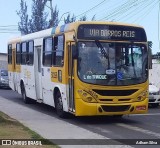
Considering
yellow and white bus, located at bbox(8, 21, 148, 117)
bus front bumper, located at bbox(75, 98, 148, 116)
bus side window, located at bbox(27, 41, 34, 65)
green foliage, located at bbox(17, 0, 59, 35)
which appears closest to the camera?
bus front bumper, located at bbox(75, 98, 148, 116)

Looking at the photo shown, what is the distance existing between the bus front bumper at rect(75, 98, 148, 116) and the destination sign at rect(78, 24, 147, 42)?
6.61 ft

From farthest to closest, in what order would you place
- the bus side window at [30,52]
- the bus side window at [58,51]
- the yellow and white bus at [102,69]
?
the bus side window at [30,52] → the bus side window at [58,51] → the yellow and white bus at [102,69]

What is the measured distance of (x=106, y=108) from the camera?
13.5 m

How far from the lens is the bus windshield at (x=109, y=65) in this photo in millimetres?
13469

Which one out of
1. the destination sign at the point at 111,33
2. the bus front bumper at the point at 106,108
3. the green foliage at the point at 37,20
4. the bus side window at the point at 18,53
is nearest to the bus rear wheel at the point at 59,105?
the bus front bumper at the point at 106,108

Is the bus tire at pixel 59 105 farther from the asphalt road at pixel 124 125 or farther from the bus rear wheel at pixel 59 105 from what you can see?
the asphalt road at pixel 124 125

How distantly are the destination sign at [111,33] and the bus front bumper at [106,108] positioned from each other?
2.02 m

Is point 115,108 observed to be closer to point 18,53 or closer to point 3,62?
point 18,53

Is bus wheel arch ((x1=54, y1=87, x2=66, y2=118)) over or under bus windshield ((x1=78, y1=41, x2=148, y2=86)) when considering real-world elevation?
under

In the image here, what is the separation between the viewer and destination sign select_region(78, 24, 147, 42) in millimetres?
13731

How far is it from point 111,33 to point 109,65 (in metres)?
1.05

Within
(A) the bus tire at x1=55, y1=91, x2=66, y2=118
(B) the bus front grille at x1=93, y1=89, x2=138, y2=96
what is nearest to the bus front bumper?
(B) the bus front grille at x1=93, y1=89, x2=138, y2=96

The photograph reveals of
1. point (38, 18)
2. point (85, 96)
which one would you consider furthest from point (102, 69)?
point (38, 18)

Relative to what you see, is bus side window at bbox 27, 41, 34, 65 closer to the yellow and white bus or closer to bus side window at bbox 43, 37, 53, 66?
bus side window at bbox 43, 37, 53, 66
